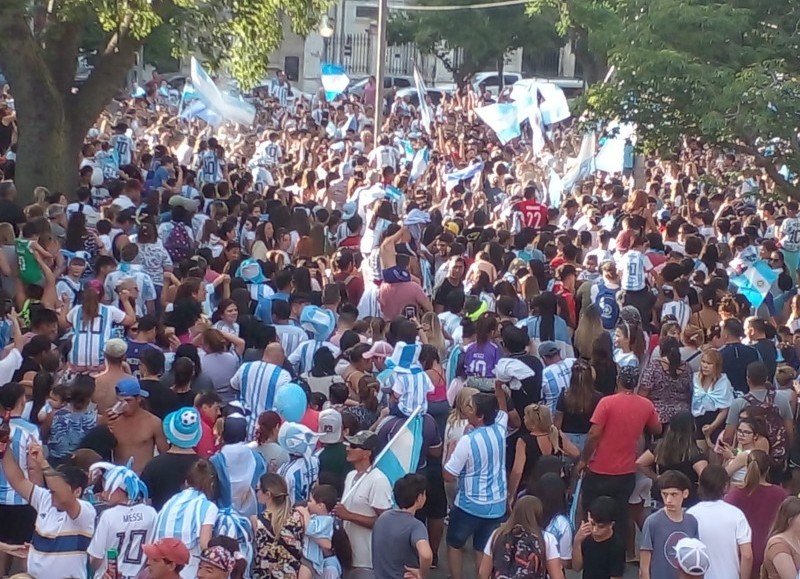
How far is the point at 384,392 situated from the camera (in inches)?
355

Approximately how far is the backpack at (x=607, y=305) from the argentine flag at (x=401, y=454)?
467 centimetres

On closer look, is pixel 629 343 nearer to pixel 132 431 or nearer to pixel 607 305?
pixel 607 305

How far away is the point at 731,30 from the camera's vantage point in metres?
14.0

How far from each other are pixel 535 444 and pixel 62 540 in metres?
3.36

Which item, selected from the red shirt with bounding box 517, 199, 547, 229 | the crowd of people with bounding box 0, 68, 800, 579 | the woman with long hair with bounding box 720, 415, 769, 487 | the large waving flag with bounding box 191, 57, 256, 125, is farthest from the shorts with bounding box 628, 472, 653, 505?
the large waving flag with bounding box 191, 57, 256, 125

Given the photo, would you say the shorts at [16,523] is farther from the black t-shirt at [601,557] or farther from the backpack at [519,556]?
the black t-shirt at [601,557]

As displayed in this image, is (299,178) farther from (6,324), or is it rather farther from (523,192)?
(6,324)

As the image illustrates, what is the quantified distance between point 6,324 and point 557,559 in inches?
187

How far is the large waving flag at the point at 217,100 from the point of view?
79.8 feet

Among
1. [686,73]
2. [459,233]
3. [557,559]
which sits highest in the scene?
[686,73]

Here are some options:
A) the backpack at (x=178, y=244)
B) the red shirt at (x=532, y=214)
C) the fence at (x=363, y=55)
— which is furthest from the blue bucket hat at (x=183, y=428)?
the fence at (x=363, y=55)

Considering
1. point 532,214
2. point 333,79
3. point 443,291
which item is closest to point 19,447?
point 443,291

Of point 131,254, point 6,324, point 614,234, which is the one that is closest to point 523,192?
point 614,234

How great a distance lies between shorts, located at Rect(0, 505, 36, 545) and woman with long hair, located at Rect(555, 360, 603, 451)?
346cm
